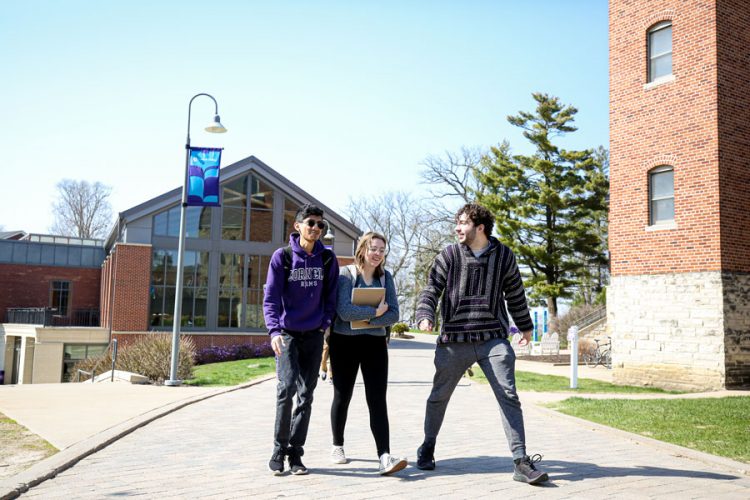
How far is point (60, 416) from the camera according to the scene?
806 centimetres

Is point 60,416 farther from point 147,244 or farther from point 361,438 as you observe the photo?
point 147,244

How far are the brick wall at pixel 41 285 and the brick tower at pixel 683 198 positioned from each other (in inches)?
1374

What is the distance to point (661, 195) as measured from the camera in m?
14.5

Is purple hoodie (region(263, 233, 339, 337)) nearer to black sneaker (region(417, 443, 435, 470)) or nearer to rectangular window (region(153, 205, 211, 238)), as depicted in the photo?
black sneaker (region(417, 443, 435, 470))

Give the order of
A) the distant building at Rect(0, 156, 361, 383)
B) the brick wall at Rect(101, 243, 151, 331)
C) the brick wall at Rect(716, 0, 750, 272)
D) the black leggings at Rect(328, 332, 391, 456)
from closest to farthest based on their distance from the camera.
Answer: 1. the black leggings at Rect(328, 332, 391, 456)
2. the brick wall at Rect(716, 0, 750, 272)
3. the brick wall at Rect(101, 243, 151, 331)
4. the distant building at Rect(0, 156, 361, 383)

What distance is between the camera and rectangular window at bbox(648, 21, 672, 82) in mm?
14617

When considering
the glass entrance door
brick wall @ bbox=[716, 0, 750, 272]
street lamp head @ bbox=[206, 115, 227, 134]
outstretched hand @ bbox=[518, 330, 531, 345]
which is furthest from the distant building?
outstretched hand @ bbox=[518, 330, 531, 345]

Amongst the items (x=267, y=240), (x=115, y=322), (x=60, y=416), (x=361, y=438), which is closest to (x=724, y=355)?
(x=361, y=438)

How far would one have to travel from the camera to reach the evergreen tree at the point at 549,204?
36.2 metres

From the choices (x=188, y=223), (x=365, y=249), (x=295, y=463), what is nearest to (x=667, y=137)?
(x=365, y=249)

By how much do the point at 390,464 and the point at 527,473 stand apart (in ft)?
3.42

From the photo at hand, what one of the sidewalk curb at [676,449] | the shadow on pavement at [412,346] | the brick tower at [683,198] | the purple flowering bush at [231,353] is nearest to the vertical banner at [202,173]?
the sidewalk curb at [676,449]

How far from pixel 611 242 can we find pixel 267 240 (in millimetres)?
17373

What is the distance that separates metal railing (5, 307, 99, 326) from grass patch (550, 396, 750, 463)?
28547mm
